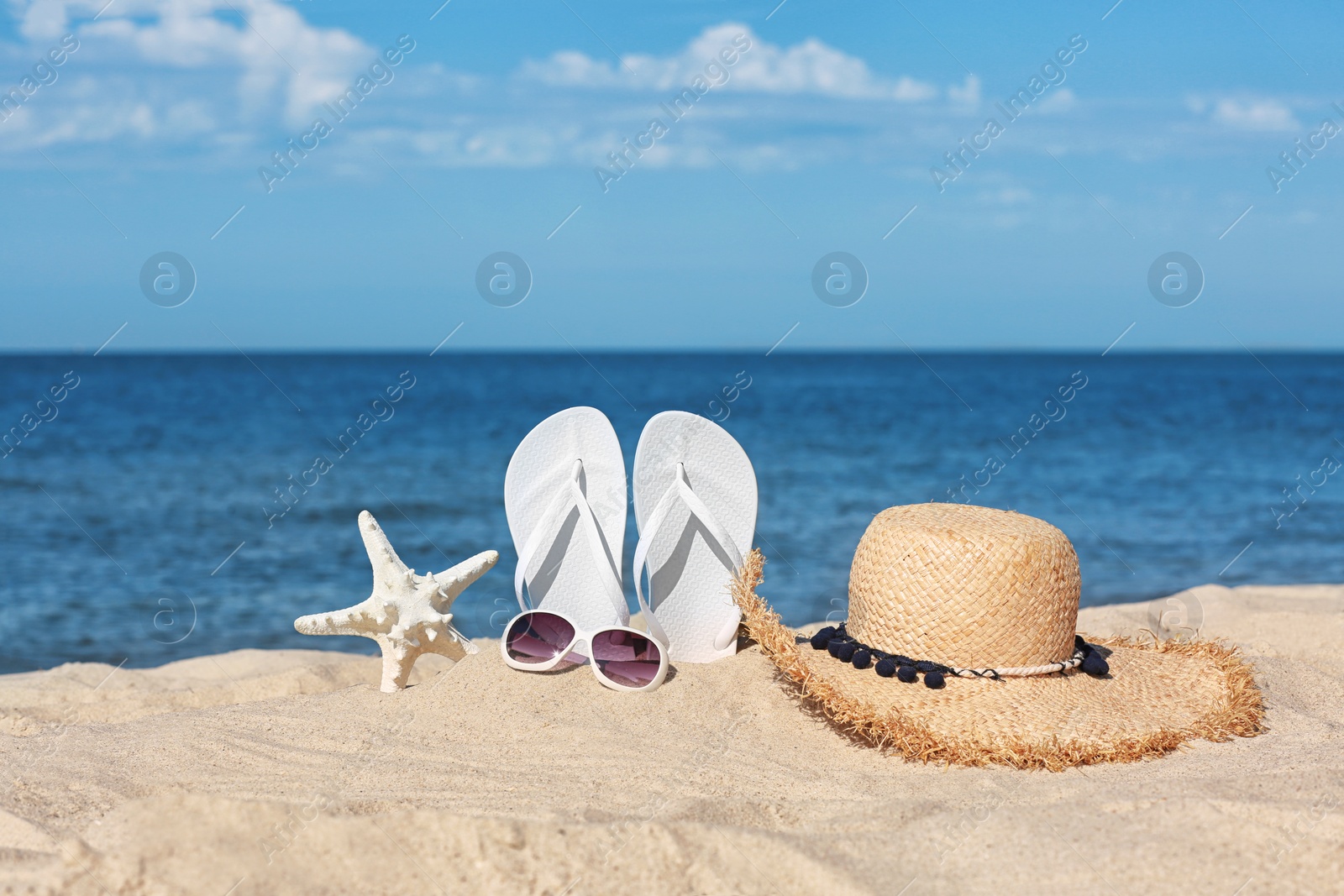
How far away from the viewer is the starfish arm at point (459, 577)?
14.9 ft

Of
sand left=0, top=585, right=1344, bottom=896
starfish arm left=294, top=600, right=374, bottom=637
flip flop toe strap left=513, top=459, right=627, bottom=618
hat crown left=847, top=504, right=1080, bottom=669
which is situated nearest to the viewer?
sand left=0, top=585, right=1344, bottom=896

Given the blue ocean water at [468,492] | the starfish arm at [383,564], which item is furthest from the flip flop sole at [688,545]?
the blue ocean water at [468,492]

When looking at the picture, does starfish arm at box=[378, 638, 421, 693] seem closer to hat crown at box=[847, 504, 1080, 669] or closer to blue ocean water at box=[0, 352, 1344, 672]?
hat crown at box=[847, 504, 1080, 669]

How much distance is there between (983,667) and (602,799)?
62.5 inches

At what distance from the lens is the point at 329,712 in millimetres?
4191

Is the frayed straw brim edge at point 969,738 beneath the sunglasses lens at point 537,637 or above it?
beneath

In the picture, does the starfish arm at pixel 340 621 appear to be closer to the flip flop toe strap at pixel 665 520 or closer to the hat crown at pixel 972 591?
the flip flop toe strap at pixel 665 520

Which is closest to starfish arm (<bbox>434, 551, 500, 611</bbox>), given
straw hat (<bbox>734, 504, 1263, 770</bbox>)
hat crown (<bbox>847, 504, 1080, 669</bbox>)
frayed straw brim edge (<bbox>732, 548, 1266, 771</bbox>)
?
frayed straw brim edge (<bbox>732, 548, 1266, 771</bbox>)

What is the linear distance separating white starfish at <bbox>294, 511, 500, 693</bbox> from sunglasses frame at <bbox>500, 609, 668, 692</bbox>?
1.27 feet

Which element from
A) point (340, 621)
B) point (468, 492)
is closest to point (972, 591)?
point (340, 621)

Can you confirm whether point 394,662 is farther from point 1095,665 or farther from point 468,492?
point 468,492

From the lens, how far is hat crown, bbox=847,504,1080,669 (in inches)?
146

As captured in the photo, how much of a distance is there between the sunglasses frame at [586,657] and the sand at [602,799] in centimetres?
5

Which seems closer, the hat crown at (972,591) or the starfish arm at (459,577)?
the hat crown at (972,591)
